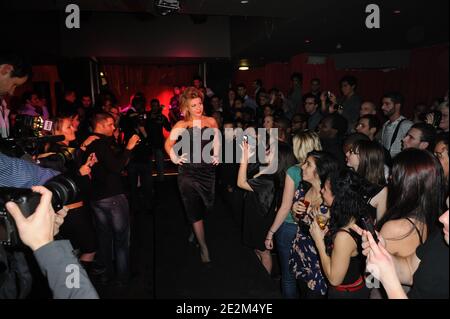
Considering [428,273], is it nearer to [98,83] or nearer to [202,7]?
[202,7]

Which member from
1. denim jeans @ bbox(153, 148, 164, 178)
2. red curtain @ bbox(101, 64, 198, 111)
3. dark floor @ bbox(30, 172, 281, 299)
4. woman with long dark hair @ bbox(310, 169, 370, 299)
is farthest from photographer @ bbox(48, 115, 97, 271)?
red curtain @ bbox(101, 64, 198, 111)

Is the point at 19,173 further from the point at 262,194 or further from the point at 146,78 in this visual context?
the point at 146,78

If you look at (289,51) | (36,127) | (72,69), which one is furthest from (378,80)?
(36,127)

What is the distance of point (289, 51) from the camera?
318 inches

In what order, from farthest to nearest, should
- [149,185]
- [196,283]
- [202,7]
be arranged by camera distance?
[149,185] < [202,7] < [196,283]

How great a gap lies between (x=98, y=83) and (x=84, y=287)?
983 cm

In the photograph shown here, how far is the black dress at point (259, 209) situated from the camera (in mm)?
2709

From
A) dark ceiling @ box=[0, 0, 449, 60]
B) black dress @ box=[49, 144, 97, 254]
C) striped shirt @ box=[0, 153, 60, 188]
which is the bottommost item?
black dress @ box=[49, 144, 97, 254]

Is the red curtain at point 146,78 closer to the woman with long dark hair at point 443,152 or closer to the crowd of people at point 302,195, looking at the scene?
the crowd of people at point 302,195

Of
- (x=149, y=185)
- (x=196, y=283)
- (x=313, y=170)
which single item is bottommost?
(x=196, y=283)

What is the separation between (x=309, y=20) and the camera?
4777mm

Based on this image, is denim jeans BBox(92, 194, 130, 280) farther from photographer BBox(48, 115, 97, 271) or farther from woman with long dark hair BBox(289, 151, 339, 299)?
woman with long dark hair BBox(289, 151, 339, 299)

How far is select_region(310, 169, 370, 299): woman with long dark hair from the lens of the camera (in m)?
1.65

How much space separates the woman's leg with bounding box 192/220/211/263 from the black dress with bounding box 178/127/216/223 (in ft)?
0.17
